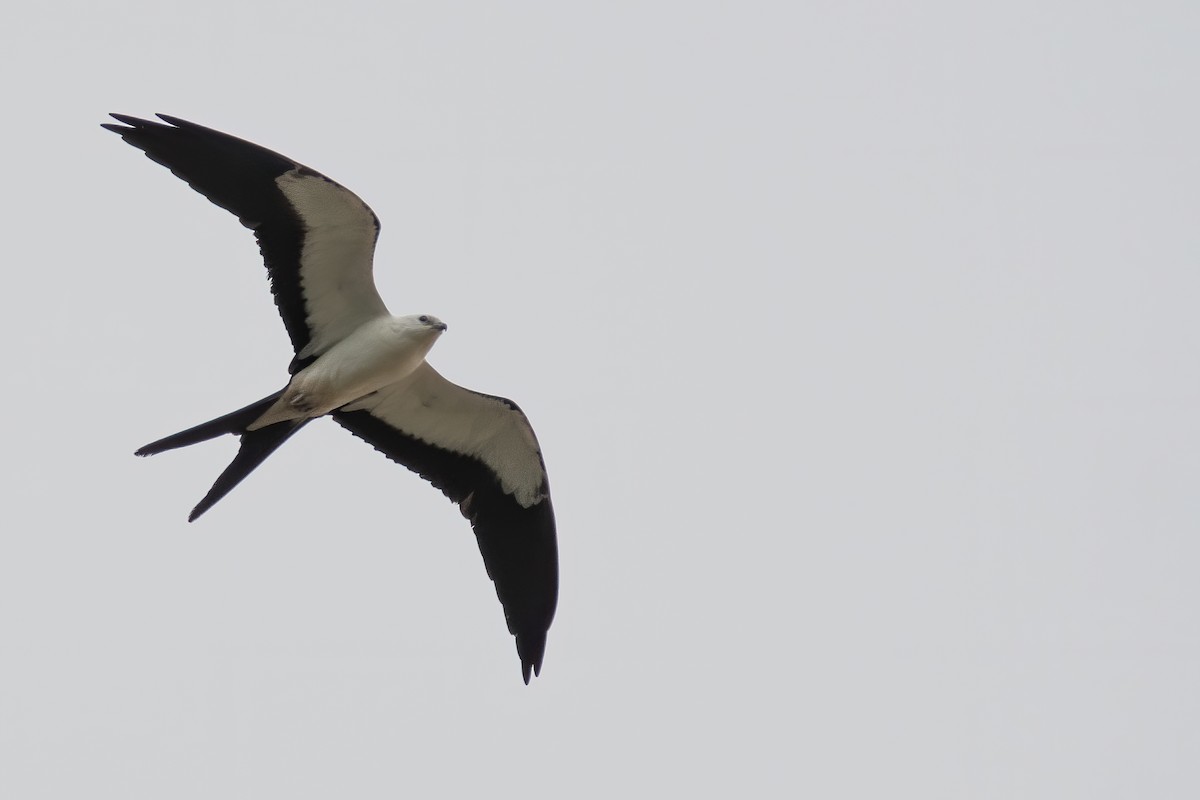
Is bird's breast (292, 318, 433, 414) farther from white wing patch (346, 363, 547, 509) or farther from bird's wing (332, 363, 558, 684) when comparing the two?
bird's wing (332, 363, 558, 684)

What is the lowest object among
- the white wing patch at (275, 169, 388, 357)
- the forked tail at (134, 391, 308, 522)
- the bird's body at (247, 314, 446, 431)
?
the forked tail at (134, 391, 308, 522)

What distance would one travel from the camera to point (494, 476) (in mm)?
13039

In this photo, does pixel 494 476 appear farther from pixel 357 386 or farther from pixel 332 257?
pixel 332 257

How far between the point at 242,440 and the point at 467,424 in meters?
1.93

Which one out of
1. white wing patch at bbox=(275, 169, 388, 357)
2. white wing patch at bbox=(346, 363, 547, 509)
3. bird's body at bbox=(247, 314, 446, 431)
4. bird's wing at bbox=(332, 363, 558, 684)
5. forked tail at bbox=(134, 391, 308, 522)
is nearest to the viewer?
forked tail at bbox=(134, 391, 308, 522)

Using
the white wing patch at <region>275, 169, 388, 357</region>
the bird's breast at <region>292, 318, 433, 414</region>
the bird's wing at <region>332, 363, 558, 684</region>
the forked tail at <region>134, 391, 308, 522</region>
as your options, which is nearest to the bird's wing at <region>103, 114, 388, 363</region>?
the white wing patch at <region>275, 169, 388, 357</region>

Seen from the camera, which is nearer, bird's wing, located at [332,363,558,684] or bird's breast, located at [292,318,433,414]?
bird's breast, located at [292,318,433,414]

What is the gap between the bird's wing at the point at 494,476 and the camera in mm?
12750

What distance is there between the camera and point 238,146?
11.2m

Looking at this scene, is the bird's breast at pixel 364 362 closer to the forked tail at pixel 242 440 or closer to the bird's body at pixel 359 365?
the bird's body at pixel 359 365

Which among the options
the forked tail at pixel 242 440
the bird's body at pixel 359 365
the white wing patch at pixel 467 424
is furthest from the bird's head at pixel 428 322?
the forked tail at pixel 242 440

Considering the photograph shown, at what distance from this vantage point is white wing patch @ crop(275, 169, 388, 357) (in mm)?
11414

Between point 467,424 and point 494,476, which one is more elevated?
point 467,424

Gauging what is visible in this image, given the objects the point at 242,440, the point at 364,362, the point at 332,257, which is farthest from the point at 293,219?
the point at 242,440
